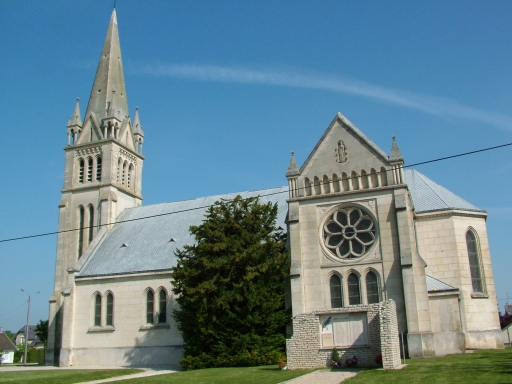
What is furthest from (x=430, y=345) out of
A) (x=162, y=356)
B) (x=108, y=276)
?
(x=108, y=276)

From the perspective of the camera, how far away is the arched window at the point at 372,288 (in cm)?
2888

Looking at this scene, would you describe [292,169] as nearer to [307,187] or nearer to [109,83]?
[307,187]

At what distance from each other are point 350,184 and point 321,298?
22.0ft

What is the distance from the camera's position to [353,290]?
29.5m

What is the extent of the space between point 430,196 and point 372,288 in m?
9.85

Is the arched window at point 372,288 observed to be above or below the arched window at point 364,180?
below

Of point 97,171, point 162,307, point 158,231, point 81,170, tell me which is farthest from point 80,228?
point 162,307

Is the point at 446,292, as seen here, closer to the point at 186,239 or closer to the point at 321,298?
the point at 321,298

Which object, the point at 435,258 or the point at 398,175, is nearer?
the point at 398,175

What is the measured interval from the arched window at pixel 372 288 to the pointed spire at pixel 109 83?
31.8 m

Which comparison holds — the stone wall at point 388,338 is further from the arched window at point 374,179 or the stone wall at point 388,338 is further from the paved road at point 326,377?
the arched window at point 374,179

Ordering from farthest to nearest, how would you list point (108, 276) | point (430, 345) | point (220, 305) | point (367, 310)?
point (108, 276) < point (220, 305) < point (430, 345) < point (367, 310)

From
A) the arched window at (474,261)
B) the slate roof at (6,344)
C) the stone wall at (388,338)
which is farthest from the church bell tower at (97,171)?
the slate roof at (6,344)

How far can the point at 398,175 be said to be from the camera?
2942 cm
